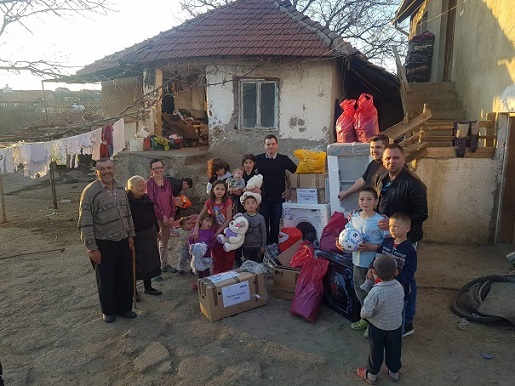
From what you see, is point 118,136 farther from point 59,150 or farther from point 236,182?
point 236,182

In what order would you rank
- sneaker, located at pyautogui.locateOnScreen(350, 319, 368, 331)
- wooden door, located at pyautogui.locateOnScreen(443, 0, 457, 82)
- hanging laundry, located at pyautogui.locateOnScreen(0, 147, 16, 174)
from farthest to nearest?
wooden door, located at pyautogui.locateOnScreen(443, 0, 457, 82) < hanging laundry, located at pyautogui.locateOnScreen(0, 147, 16, 174) < sneaker, located at pyautogui.locateOnScreen(350, 319, 368, 331)

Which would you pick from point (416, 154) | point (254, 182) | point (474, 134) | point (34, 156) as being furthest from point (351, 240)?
point (34, 156)

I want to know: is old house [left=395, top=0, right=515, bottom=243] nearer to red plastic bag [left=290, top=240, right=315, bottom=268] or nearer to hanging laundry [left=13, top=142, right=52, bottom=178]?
red plastic bag [left=290, top=240, right=315, bottom=268]

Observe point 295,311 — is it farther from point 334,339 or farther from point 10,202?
point 10,202

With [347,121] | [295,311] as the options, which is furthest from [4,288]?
[347,121]

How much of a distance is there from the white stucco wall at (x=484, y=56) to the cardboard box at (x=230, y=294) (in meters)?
4.62

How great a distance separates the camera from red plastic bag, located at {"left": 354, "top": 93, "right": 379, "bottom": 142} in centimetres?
649

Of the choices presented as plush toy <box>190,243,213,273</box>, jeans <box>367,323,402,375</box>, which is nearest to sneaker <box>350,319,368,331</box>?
jeans <box>367,323,402,375</box>

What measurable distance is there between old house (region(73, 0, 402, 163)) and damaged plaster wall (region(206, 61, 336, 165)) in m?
0.02

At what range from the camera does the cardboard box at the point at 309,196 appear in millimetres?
6328

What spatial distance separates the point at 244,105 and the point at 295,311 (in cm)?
632

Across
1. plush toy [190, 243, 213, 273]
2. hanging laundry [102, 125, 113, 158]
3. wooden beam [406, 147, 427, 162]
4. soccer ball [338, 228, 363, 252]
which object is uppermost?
hanging laundry [102, 125, 113, 158]

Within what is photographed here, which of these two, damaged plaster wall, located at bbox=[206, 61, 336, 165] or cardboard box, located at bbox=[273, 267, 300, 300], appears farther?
damaged plaster wall, located at bbox=[206, 61, 336, 165]

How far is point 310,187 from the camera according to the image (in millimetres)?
6359
